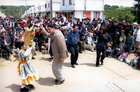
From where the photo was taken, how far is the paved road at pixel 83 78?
157 inches

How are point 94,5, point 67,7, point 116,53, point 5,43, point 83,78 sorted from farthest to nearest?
point 67,7 < point 94,5 < point 116,53 < point 5,43 < point 83,78

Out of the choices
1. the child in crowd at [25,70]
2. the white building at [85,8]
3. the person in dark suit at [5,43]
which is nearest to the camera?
the child in crowd at [25,70]

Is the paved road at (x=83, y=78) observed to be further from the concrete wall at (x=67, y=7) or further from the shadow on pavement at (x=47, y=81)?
the concrete wall at (x=67, y=7)

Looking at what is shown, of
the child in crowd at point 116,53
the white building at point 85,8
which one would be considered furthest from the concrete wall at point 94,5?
the child in crowd at point 116,53

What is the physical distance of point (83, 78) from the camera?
459cm

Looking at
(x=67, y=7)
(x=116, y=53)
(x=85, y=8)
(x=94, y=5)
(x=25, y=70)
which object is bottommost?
(x=116, y=53)

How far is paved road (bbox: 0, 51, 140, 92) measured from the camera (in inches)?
157

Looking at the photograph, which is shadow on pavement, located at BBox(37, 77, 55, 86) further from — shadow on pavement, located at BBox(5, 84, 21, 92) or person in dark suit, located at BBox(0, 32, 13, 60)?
person in dark suit, located at BBox(0, 32, 13, 60)

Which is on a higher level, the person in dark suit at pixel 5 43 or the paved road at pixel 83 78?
the person in dark suit at pixel 5 43

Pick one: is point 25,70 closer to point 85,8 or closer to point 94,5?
point 85,8

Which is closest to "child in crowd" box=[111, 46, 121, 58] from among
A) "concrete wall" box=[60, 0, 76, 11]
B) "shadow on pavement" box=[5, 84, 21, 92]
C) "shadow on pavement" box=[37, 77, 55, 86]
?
"shadow on pavement" box=[37, 77, 55, 86]

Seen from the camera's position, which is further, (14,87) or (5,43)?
(5,43)

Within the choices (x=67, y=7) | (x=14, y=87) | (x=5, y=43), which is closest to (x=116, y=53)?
(x=14, y=87)

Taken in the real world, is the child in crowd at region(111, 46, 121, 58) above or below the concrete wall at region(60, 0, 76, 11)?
below
